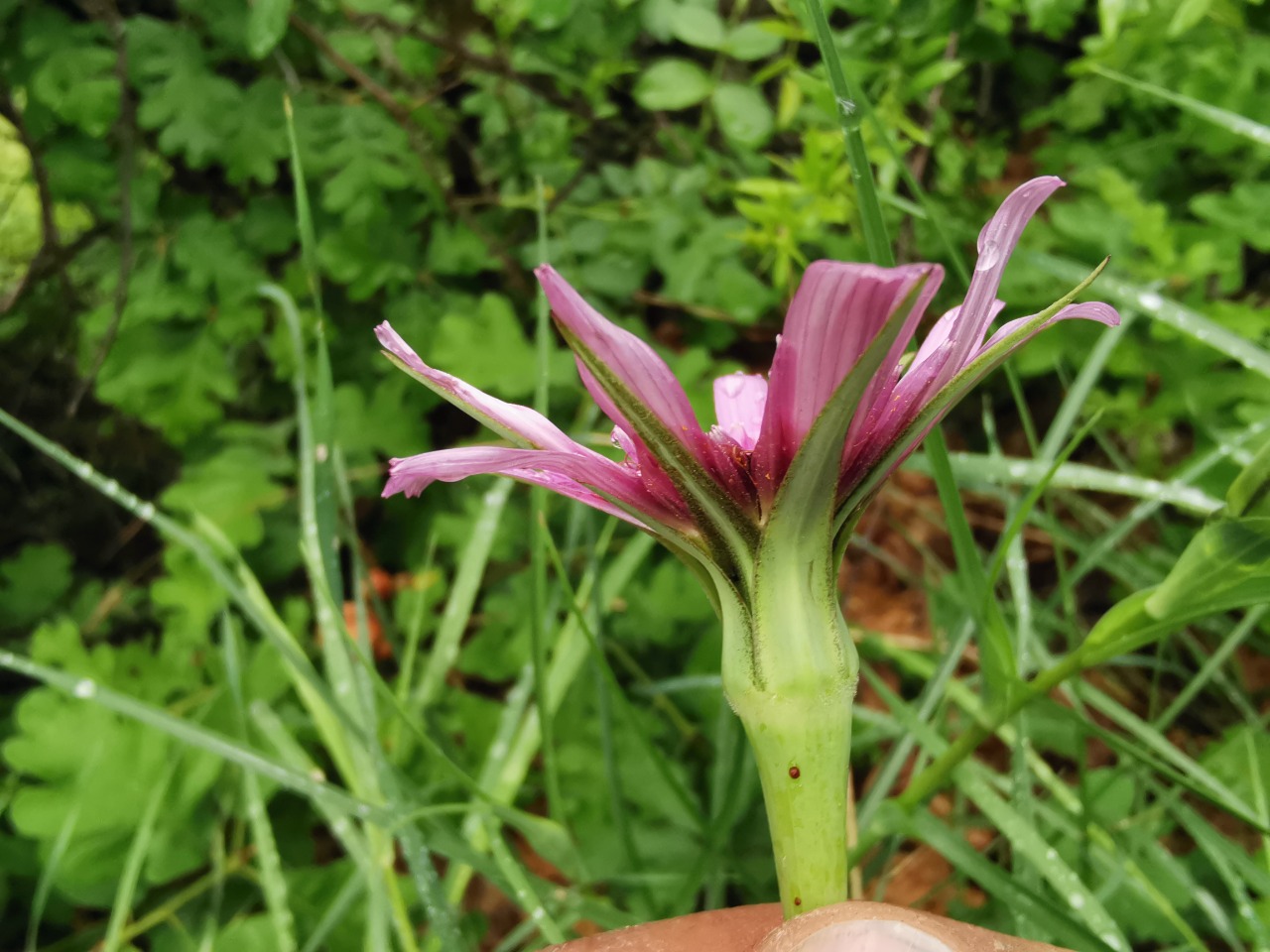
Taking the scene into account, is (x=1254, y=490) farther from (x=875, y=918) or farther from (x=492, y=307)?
(x=492, y=307)

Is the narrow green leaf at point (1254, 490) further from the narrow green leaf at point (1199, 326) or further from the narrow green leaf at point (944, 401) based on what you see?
the narrow green leaf at point (1199, 326)

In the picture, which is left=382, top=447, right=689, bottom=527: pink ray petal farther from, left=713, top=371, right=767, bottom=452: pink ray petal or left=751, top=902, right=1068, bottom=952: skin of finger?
left=751, top=902, right=1068, bottom=952: skin of finger

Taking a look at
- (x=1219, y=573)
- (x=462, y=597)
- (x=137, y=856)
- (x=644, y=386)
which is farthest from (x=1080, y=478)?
(x=137, y=856)

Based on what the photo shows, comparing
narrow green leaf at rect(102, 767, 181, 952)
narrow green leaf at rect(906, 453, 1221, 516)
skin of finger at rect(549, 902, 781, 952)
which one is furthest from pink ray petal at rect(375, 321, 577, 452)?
narrow green leaf at rect(102, 767, 181, 952)

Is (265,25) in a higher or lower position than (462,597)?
higher

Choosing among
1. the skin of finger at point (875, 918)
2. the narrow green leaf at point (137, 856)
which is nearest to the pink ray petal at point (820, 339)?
the skin of finger at point (875, 918)

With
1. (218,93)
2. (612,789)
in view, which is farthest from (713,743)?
(218,93)
